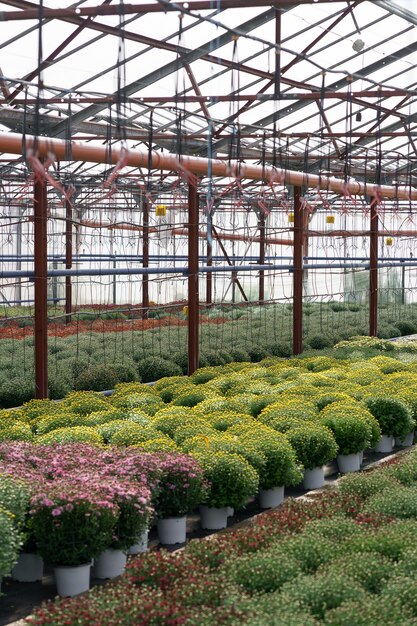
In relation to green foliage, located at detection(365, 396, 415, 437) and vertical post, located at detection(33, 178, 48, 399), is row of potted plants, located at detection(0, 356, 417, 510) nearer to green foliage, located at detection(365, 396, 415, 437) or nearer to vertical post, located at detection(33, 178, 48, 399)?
green foliage, located at detection(365, 396, 415, 437)

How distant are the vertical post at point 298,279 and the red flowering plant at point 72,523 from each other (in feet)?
40.2

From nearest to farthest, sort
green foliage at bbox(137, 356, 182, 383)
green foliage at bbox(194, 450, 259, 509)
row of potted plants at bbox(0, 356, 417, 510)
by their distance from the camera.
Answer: green foliage at bbox(194, 450, 259, 509) < row of potted plants at bbox(0, 356, 417, 510) < green foliage at bbox(137, 356, 182, 383)

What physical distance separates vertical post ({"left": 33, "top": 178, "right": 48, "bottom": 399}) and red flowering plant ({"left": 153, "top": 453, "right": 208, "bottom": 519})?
16.5 feet

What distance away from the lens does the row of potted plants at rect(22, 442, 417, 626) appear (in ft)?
18.0

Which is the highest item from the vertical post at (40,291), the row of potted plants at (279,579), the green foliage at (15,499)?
the vertical post at (40,291)

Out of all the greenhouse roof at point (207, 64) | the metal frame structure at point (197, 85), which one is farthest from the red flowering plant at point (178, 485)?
the greenhouse roof at point (207, 64)

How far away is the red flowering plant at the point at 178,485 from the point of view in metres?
7.76

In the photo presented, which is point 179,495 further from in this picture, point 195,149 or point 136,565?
point 195,149

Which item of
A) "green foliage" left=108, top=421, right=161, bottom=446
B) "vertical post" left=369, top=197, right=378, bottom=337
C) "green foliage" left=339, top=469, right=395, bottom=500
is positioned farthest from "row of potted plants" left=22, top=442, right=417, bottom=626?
"vertical post" left=369, top=197, right=378, bottom=337

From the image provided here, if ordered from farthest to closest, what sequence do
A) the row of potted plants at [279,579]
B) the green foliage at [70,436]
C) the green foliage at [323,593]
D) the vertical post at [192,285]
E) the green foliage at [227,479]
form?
the vertical post at [192,285] → the green foliage at [70,436] → the green foliage at [227,479] → the green foliage at [323,593] → the row of potted plants at [279,579]

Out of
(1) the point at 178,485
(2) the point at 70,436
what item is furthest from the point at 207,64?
(1) the point at 178,485

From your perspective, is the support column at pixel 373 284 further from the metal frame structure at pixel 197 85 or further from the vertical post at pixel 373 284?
the metal frame structure at pixel 197 85

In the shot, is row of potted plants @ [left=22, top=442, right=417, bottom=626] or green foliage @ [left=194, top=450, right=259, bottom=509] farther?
green foliage @ [left=194, top=450, right=259, bottom=509]

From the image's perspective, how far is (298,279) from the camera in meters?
19.0
